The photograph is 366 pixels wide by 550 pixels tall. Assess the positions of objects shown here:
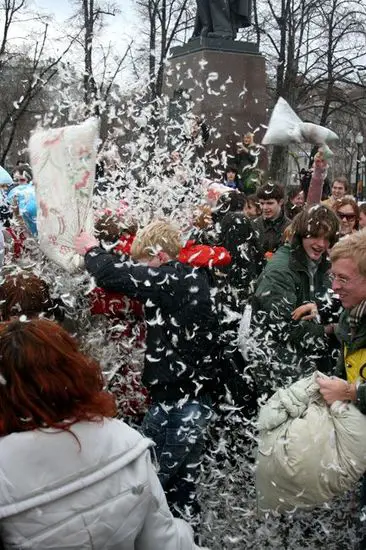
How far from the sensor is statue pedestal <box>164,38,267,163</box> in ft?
38.0

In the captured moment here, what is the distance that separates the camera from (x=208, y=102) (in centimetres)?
1162

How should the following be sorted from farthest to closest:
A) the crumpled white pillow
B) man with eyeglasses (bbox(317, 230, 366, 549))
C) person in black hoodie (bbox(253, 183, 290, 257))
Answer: person in black hoodie (bbox(253, 183, 290, 257)) → the crumpled white pillow → man with eyeglasses (bbox(317, 230, 366, 549))

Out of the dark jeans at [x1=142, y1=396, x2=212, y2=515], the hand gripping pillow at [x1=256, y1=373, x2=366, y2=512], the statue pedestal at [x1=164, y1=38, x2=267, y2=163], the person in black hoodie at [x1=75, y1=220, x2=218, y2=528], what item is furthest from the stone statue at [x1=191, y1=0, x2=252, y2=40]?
the hand gripping pillow at [x1=256, y1=373, x2=366, y2=512]

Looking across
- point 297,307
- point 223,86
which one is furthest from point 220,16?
point 297,307

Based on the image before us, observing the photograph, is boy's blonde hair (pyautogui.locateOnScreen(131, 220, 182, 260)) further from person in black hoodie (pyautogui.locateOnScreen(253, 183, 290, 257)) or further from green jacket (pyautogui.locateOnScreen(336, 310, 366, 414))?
person in black hoodie (pyautogui.locateOnScreen(253, 183, 290, 257))

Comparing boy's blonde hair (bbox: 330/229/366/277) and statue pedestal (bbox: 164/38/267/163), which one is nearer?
boy's blonde hair (bbox: 330/229/366/277)

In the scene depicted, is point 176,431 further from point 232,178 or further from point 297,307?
point 232,178

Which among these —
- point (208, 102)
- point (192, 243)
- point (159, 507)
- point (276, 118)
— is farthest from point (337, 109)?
point (159, 507)

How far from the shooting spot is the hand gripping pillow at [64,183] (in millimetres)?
3461

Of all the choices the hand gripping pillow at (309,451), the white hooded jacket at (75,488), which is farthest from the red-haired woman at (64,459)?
the hand gripping pillow at (309,451)

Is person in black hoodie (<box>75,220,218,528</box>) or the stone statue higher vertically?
the stone statue

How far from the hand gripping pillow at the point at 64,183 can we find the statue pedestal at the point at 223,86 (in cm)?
807

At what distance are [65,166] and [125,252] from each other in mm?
701

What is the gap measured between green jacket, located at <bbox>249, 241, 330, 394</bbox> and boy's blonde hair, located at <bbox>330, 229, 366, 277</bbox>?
65cm
